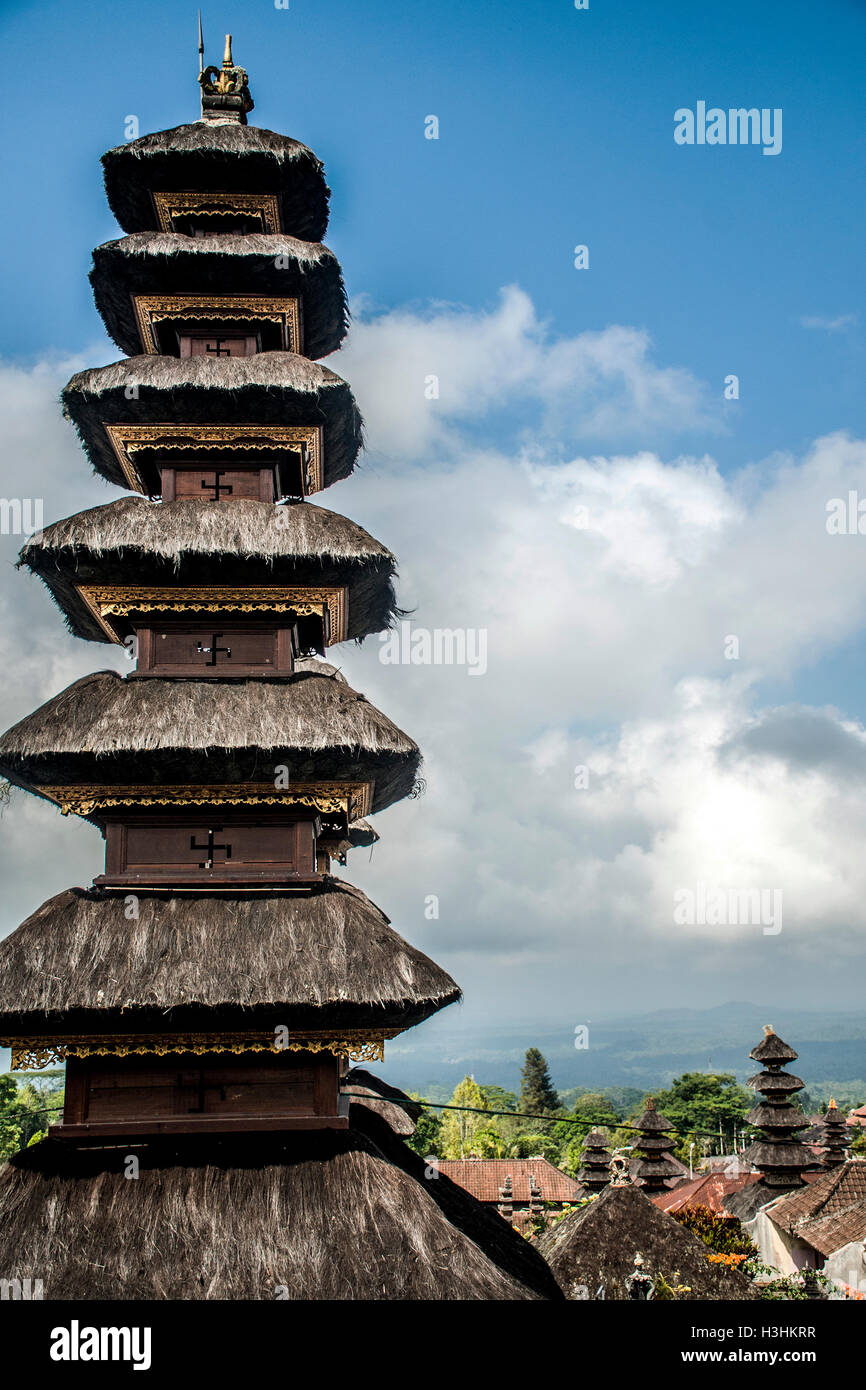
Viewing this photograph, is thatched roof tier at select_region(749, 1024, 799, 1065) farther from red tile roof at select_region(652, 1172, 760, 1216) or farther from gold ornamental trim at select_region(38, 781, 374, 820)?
gold ornamental trim at select_region(38, 781, 374, 820)

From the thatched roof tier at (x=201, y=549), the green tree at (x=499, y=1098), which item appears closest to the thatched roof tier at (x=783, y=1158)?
the thatched roof tier at (x=201, y=549)

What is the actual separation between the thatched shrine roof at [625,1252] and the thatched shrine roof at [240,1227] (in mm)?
11457

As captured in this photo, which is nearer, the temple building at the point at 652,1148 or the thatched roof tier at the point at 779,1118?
the thatched roof tier at the point at 779,1118

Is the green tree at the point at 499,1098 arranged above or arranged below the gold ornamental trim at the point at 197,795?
below

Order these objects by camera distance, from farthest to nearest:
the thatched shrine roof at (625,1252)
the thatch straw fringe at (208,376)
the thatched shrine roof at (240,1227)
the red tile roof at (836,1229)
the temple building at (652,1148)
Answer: the temple building at (652,1148) < the red tile roof at (836,1229) < the thatched shrine roof at (625,1252) < the thatch straw fringe at (208,376) < the thatched shrine roof at (240,1227)

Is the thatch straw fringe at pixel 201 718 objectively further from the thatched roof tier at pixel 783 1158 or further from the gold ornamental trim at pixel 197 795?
the thatched roof tier at pixel 783 1158

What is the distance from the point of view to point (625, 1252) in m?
21.6

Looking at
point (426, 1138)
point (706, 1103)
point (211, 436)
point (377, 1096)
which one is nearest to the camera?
point (211, 436)

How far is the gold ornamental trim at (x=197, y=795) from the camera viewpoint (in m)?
12.0

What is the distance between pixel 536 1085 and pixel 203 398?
9866 cm

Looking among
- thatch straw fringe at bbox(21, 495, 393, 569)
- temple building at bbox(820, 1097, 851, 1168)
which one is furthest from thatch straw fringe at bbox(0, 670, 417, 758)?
temple building at bbox(820, 1097, 851, 1168)

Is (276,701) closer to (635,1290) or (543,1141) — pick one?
(635,1290)

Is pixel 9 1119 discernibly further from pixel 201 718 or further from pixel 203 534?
pixel 203 534

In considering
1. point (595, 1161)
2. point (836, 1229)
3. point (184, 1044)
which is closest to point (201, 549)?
point (184, 1044)
